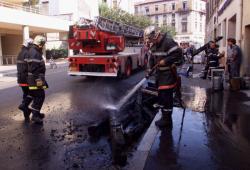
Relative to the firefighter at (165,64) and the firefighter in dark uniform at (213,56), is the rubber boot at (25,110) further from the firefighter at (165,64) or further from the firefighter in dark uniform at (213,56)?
the firefighter in dark uniform at (213,56)

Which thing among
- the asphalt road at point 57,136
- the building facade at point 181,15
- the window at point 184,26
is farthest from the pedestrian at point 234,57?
the window at point 184,26

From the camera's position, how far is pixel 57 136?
5.28 meters

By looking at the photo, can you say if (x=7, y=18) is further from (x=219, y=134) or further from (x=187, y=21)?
(x=187, y=21)

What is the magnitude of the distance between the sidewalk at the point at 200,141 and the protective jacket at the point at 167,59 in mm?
870

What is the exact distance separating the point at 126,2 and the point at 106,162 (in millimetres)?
66698

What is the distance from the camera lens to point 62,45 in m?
41.3

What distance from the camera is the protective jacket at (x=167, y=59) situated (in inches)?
209

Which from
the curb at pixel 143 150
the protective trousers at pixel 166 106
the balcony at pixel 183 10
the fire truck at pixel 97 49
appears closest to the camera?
the curb at pixel 143 150

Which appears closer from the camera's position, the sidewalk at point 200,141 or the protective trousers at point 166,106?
the sidewalk at point 200,141

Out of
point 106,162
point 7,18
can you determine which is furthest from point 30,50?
point 7,18

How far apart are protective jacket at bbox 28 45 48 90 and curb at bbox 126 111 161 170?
254cm

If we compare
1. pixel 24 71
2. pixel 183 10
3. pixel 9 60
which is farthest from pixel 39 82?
pixel 183 10

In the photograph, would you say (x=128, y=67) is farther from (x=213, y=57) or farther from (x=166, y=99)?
(x=166, y=99)

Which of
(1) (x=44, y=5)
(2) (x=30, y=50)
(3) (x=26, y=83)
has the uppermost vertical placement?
(1) (x=44, y=5)
